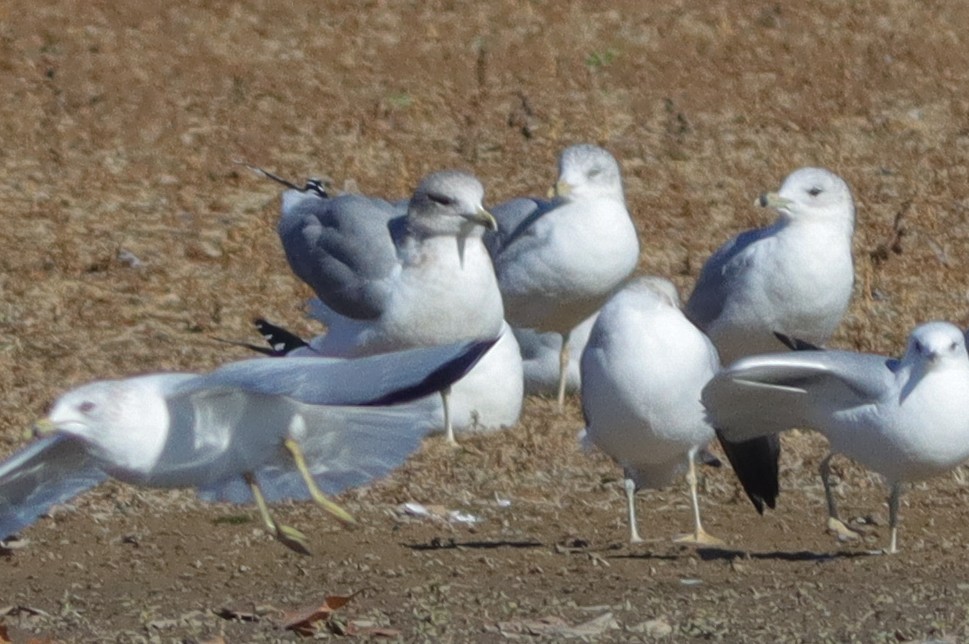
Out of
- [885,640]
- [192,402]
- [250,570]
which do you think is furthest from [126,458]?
[885,640]

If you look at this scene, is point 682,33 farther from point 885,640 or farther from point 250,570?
point 885,640

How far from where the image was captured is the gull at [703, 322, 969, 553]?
20.8 ft

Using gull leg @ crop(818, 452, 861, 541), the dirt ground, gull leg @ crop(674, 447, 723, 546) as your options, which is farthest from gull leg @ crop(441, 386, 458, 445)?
gull leg @ crop(818, 452, 861, 541)

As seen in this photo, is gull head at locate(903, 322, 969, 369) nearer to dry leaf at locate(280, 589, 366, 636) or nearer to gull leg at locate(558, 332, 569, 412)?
dry leaf at locate(280, 589, 366, 636)

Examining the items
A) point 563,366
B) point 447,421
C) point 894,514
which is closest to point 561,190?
point 563,366

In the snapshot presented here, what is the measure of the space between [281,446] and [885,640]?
5.72ft

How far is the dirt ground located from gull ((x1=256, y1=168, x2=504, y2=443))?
21.8 inches

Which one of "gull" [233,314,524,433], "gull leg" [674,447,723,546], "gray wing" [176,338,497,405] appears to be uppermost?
"gray wing" [176,338,497,405]

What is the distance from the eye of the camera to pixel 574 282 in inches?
373

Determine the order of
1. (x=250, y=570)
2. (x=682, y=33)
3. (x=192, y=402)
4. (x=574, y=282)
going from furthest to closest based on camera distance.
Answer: (x=682, y=33), (x=574, y=282), (x=250, y=570), (x=192, y=402)

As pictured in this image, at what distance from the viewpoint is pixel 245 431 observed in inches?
228

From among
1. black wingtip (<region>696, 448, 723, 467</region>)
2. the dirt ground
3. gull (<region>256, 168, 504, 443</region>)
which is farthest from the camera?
gull (<region>256, 168, 504, 443</region>)

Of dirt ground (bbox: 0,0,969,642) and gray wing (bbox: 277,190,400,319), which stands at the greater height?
gray wing (bbox: 277,190,400,319)

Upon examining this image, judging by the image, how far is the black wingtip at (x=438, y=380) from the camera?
538 centimetres
